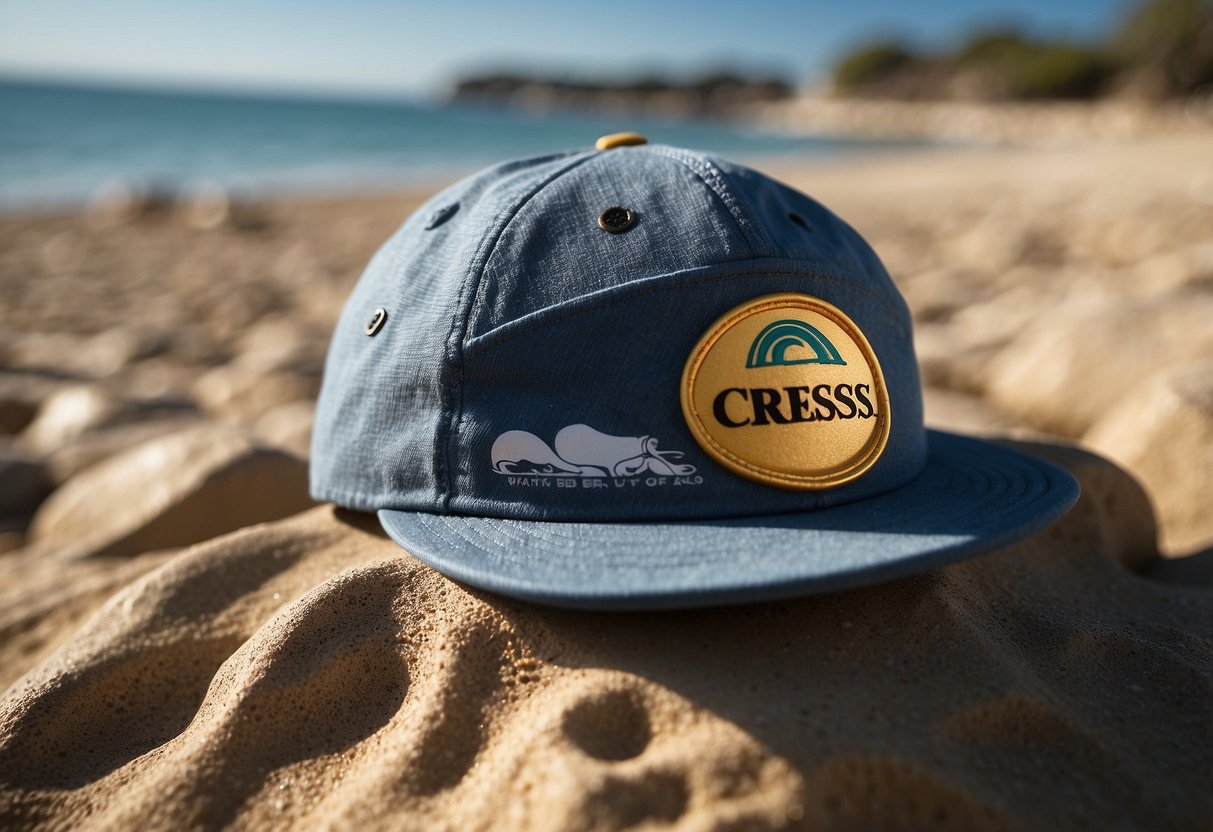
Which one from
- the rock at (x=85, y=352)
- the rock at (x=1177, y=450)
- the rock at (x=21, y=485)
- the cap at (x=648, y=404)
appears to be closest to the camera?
the cap at (x=648, y=404)

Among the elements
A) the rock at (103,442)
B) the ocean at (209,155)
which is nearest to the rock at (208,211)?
the ocean at (209,155)

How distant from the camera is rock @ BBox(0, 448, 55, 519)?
2.67 meters

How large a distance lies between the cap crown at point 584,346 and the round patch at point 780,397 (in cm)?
2

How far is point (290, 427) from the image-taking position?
113 inches

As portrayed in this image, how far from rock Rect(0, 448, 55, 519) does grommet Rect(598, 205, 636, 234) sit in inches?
83.5

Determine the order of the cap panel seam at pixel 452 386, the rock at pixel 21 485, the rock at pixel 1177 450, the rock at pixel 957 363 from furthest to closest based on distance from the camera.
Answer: the rock at pixel 957 363 → the rock at pixel 21 485 → the rock at pixel 1177 450 → the cap panel seam at pixel 452 386

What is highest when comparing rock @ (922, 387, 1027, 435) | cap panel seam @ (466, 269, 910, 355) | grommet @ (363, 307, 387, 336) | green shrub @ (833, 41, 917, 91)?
green shrub @ (833, 41, 917, 91)

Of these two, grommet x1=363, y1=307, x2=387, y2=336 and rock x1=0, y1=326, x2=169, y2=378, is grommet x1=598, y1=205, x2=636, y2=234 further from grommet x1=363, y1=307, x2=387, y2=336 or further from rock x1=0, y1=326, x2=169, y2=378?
rock x1=0, y1=326, x2=169, y2=378

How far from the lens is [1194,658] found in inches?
53.8

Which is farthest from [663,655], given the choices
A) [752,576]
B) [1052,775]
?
[1052,775]

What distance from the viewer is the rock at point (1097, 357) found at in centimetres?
271

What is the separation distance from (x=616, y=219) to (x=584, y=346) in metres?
0.23

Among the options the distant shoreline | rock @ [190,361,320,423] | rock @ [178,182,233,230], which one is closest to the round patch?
rock @ [190,361,320,423]

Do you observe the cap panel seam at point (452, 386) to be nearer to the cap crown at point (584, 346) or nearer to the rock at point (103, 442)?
the cap crown at point (584, 346)
